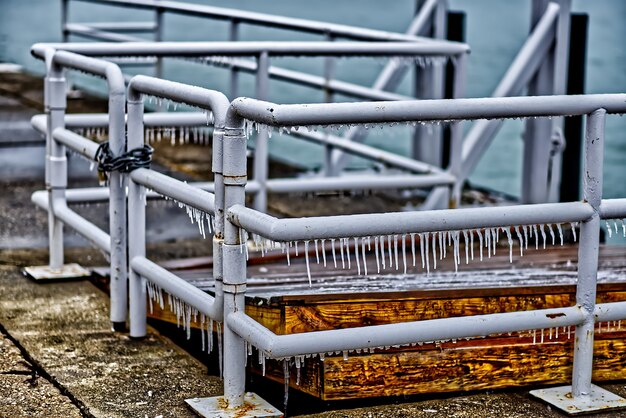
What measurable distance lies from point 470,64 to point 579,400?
23.1m

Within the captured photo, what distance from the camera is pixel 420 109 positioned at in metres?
3.72

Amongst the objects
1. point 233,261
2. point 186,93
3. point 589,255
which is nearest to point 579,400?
point 589,255

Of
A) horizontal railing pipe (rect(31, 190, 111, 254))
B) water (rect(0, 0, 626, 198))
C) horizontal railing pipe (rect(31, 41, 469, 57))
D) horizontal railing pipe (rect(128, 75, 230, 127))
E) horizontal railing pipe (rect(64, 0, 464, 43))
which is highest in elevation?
horizontal railing pipe (rect(64, 0, 464, 43))

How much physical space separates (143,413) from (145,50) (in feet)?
8.54

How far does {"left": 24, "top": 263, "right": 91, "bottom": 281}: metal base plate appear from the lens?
5527 mm

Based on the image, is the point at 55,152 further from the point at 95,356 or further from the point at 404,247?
the point at 404,247

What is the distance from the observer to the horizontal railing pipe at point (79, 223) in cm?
496

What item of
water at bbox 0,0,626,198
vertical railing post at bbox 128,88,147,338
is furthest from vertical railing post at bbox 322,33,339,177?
vertical railing post at bbox 128,88,147,338

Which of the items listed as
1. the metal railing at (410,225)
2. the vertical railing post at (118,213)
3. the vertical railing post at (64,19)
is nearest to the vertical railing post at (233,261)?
the metal railing at (410,225)

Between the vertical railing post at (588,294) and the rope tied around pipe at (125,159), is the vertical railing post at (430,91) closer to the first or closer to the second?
the rope tied around pipe at (125,159)

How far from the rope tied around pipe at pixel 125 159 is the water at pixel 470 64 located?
201 cm

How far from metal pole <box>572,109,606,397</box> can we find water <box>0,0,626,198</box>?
251 centimetres

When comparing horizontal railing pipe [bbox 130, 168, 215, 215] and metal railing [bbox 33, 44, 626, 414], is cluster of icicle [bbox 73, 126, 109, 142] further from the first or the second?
metal railing [bbox 33, 44, 626, 414]

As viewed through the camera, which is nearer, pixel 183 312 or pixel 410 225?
pixel 410 225
